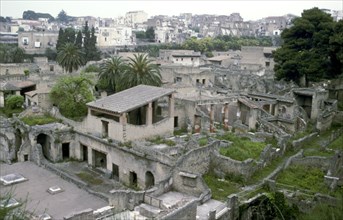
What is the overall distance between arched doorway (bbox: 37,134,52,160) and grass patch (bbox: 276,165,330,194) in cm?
1790

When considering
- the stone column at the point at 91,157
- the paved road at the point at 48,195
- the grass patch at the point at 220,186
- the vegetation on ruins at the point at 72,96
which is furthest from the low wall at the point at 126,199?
the vegetation on ruins at the point at 72,96

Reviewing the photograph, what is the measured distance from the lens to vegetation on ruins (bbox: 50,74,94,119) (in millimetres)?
37156

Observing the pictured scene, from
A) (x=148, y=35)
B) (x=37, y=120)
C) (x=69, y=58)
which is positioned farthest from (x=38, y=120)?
(x=148, y=35)

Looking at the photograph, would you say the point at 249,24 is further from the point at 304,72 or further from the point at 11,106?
the point at 11,106

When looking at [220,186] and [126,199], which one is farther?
[220,186]

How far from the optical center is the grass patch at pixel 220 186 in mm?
22523

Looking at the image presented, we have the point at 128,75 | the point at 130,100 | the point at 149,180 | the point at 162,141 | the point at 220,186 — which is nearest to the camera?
the point at 220,186

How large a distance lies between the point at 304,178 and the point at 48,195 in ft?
50.7

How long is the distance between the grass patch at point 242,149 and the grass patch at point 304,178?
261cm

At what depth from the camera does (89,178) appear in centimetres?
2788

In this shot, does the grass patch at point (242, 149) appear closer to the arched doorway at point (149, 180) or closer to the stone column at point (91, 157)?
the arched doorway at point (149, 180)

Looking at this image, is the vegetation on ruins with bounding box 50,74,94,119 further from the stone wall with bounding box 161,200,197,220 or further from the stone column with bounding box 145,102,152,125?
the stone wall with bounding box 161,200,197,220

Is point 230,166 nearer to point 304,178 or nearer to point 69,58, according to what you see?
point 304,178

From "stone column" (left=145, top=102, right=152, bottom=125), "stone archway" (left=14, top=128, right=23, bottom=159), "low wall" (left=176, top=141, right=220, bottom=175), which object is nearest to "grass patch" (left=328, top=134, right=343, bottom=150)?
"low wall" (left=176, top=141, right=220, bottom=175)
